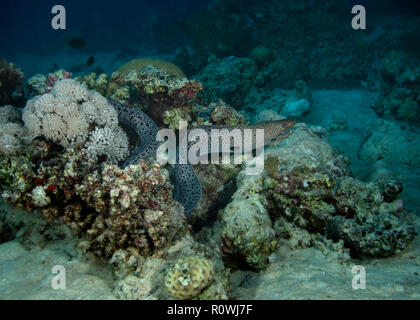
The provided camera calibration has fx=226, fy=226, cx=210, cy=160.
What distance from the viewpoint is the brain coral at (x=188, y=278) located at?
2.44 meters

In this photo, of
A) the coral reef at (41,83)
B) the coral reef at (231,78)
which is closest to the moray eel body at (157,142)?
the coral reef at (41,83)

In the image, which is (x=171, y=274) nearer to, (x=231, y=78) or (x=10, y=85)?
(x=10, y=85)

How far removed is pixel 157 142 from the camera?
539 centimetres

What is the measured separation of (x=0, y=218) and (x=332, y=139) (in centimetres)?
1033

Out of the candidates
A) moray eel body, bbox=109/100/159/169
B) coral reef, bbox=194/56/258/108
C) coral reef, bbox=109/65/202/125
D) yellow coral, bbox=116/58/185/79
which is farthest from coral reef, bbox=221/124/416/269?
coral reef, bbox=194/56/258/108

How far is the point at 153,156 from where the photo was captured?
5359 millimetres

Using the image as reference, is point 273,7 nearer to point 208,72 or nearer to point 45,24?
point 208,72

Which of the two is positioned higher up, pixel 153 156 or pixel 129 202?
pixel 153 156

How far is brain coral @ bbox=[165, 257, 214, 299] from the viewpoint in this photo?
2443mm

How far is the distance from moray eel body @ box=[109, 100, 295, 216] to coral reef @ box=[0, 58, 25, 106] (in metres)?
3.43

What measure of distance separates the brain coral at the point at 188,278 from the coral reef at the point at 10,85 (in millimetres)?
7271

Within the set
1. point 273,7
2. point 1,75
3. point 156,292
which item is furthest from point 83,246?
point 273,7
